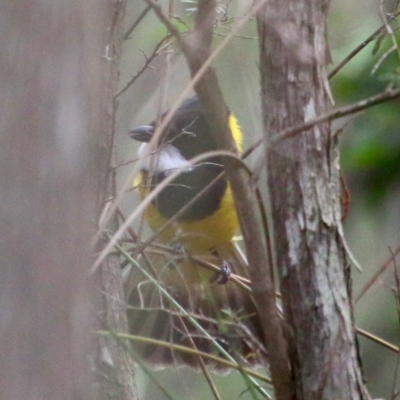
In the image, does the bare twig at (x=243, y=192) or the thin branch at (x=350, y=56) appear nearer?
the bare twig at (x=243, y=192)

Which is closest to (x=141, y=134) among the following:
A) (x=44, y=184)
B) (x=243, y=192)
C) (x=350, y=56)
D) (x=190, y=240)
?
(x=190, y=240)

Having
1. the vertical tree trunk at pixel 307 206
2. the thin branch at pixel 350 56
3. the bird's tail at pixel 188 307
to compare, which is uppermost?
the thin branch at pixel 350 56

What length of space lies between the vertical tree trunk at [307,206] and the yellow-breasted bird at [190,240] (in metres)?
0.52

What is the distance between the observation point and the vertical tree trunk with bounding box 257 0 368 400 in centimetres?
117

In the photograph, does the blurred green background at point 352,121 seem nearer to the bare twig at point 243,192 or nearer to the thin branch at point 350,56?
the thin branch at point 350,56

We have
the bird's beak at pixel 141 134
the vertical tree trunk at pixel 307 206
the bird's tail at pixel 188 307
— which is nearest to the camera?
the vertical tree trunk at pixel 307 206

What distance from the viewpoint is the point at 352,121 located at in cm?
192

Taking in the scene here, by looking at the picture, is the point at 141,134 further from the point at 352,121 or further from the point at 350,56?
the point at 350,56

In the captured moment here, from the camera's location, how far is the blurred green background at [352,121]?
66.9 inches

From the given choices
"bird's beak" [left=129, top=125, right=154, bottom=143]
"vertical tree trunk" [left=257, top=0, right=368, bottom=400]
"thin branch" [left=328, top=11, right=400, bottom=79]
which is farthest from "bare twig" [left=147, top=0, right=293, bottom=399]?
"bird's beak" [left=129, top=125, right=154, bottom=143]

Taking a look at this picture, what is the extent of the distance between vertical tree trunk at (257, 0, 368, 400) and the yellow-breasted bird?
20.6 inches

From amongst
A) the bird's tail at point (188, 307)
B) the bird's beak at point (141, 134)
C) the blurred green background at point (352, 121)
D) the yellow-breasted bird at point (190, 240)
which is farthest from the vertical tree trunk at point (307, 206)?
the bird's beak at point (141, 134)

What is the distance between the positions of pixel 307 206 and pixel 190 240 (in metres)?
1.11

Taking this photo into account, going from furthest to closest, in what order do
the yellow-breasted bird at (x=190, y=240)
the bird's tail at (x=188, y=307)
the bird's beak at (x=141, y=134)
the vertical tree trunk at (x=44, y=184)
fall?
the bird's beak at (x=141, y=134), the yellow-breasted bird at (x=190, y=240), the bird's tail at (x=188, y=307), the vertical tree trunk at (x=44, y=184)
